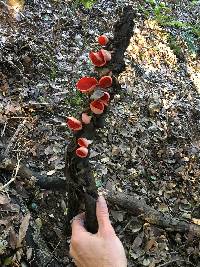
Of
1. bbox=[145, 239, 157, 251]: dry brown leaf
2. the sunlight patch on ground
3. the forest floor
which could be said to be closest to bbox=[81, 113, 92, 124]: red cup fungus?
the forest floor

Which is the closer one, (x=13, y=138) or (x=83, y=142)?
(x=83, y=142)

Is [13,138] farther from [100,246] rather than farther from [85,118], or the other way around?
[100,246]

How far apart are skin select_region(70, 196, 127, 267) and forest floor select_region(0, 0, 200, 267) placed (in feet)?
2.15

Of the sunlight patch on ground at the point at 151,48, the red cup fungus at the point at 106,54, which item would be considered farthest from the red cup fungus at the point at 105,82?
the sunlight patch on ground at the point at 151,48

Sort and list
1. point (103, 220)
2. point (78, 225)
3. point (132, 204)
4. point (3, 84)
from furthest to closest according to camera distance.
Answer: point (3, 84)
point (132, 204)
point (78, 225)
point (103, 220)

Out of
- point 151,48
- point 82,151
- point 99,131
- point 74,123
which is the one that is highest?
point 74,123

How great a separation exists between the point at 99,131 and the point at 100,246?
2.60 metres

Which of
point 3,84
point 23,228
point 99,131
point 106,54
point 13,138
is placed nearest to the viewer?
point 106,54


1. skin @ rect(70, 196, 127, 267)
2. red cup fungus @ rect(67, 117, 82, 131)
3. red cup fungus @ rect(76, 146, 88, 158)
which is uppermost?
red cup fungus @ rect(67, 117, 82, 131)

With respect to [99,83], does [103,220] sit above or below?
below

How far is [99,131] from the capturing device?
5.24m

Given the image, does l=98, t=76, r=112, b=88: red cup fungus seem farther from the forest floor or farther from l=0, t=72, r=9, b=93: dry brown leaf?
l=0, t=72, r=9, b=93: dry brown leaf

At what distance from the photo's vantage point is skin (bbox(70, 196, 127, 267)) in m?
2.71

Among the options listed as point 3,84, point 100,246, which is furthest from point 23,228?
point 3,84
